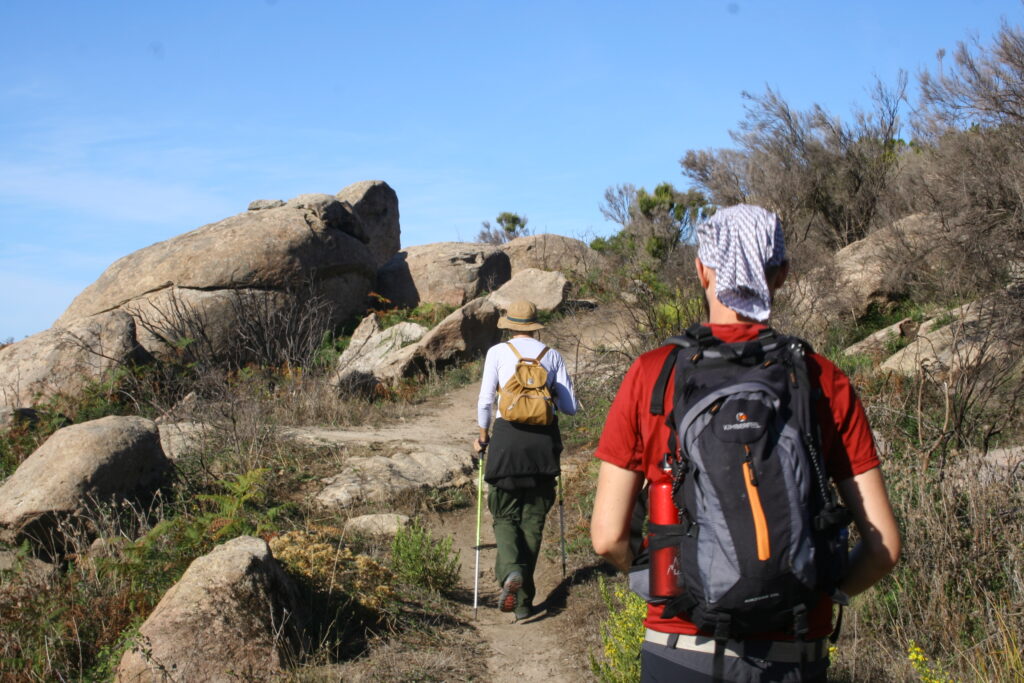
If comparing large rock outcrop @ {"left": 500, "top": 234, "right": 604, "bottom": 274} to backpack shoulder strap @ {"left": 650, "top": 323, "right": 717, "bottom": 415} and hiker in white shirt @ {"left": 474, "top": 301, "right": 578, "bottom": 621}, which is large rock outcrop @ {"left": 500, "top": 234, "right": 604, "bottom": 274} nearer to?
hiker in white shirt @ {"left": 474, "top": 301, "right": 578, "bottom": 621}

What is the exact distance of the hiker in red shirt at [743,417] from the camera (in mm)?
2029

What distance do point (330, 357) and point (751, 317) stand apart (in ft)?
44.6

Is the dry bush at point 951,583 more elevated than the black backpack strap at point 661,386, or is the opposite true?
the black backpack strap at point 661,386

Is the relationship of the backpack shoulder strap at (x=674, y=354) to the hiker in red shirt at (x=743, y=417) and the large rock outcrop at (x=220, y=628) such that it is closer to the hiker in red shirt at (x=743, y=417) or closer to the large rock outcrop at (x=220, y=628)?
the hiker in red shirt at (x=743, y=417)

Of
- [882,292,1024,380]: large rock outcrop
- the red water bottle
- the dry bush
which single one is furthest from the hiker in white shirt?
the red water bottle

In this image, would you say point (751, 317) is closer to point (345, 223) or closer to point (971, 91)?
point (971, 91)

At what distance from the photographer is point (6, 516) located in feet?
22.1

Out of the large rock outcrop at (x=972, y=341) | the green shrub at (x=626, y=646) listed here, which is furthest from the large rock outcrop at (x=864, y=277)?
the green shrub at (x=626, y=646)

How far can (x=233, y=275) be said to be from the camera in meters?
15.4

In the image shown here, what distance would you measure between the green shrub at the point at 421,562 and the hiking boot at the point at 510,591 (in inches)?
20.8

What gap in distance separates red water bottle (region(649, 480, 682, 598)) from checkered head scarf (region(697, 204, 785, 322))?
46 centimetres

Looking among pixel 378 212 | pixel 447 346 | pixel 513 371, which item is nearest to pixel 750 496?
pixel 513 371

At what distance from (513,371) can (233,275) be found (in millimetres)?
10606

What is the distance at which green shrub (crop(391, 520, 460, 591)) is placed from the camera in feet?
20.5
